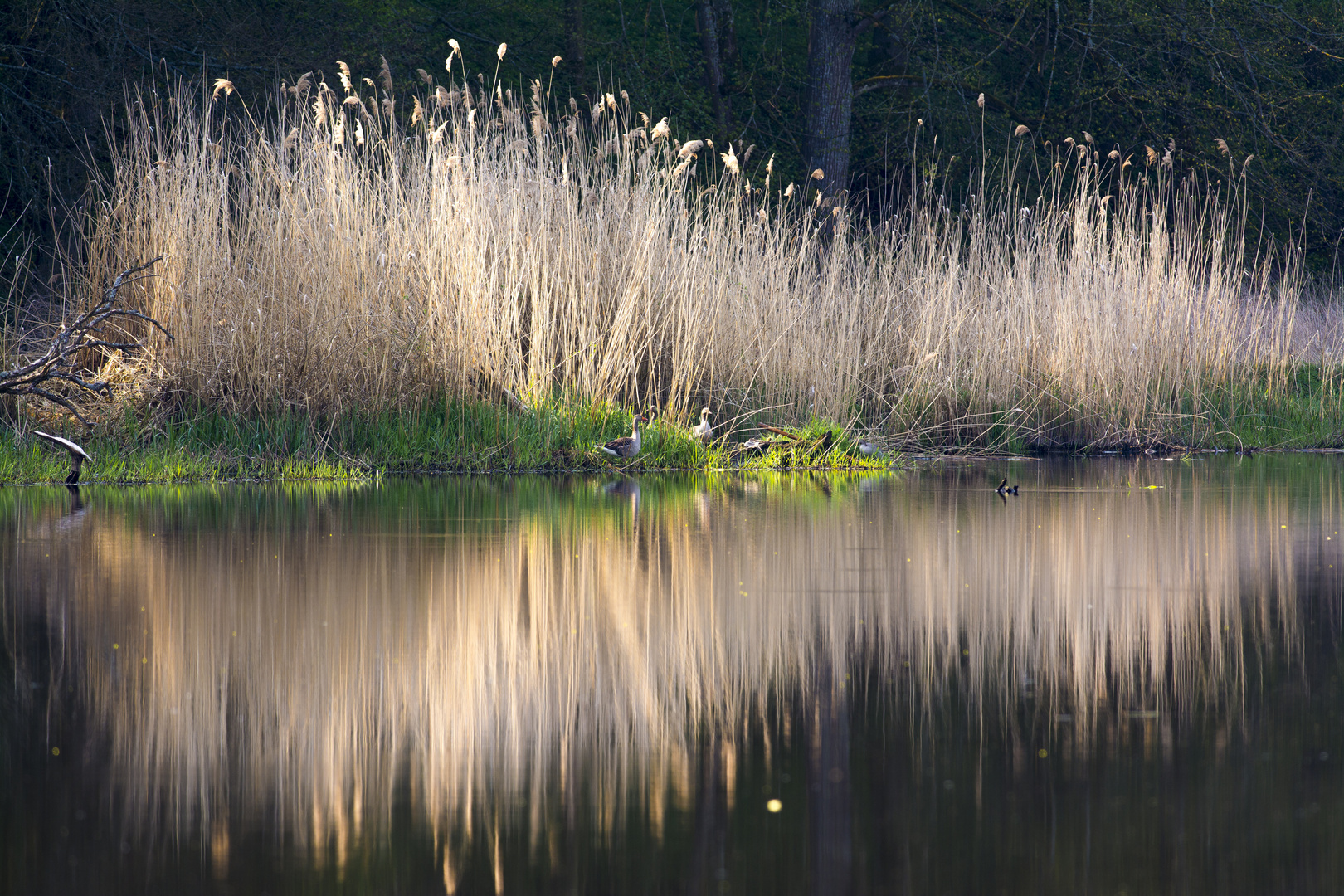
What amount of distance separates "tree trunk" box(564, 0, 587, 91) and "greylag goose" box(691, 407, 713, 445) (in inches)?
428

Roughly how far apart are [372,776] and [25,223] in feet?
39.9

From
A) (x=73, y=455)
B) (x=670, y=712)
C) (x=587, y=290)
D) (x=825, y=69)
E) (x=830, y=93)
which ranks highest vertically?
(x=825, y=69)

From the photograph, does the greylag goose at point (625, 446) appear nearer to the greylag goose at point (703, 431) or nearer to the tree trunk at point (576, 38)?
the greylag goose at point (703, 431)

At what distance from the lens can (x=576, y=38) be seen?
18.4 meters

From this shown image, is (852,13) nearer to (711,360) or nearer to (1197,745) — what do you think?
(711,360)

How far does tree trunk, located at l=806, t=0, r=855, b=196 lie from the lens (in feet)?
51.9

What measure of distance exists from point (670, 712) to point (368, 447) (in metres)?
5.53

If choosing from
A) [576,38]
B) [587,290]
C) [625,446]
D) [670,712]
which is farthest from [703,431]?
[576,38]

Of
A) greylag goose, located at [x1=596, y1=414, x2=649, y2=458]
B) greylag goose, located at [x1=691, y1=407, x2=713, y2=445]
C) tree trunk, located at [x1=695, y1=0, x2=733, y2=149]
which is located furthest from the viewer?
tree trunk, located at [x1=695, y1=0, x2=733, y2=149]

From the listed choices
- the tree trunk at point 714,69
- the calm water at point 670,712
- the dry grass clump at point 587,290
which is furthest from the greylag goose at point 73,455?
the tree trunk at point 714,69

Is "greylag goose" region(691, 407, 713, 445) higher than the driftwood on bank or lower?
lower

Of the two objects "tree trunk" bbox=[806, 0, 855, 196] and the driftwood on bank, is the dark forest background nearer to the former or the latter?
"tree trunk" bbox=[806, 0, 855, 196]

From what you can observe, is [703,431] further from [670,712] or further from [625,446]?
[670,712]

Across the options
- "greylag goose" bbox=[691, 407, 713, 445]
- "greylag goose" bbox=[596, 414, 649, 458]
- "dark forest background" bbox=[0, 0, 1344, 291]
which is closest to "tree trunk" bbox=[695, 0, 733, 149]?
"dark forest background" bbox=[0, 0, 1344, 291]
